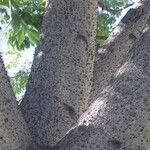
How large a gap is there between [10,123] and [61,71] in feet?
1.83

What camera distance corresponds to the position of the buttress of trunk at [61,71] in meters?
2.56

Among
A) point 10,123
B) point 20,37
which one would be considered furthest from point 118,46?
point 20,37

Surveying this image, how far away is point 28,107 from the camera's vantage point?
2.61 m

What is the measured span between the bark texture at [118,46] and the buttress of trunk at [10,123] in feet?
2.34

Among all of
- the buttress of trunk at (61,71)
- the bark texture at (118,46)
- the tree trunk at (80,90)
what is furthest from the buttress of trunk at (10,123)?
the bark texture at (118,46)

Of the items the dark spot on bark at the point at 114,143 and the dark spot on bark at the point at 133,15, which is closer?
the dark spot on bark at the point at 114,143

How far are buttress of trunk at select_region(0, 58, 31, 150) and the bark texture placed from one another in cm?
71

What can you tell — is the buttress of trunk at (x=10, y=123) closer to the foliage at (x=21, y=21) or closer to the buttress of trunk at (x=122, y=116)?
the buttress of trunk at (x=122, y=116)

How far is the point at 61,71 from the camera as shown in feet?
8.79

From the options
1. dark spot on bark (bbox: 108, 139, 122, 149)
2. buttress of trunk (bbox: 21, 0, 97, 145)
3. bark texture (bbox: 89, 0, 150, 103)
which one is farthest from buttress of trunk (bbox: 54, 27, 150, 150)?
bark texture (bbox: 89, 0, 150, 103)

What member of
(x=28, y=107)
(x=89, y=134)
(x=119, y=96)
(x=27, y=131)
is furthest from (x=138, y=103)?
(x=28, y=107)

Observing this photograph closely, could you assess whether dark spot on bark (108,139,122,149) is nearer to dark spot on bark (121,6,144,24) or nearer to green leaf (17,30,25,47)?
dark spot on bark (121,6,144,24)

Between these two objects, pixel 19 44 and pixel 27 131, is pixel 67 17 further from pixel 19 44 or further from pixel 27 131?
pixel 19 44

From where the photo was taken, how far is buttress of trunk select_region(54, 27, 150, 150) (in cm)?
201
